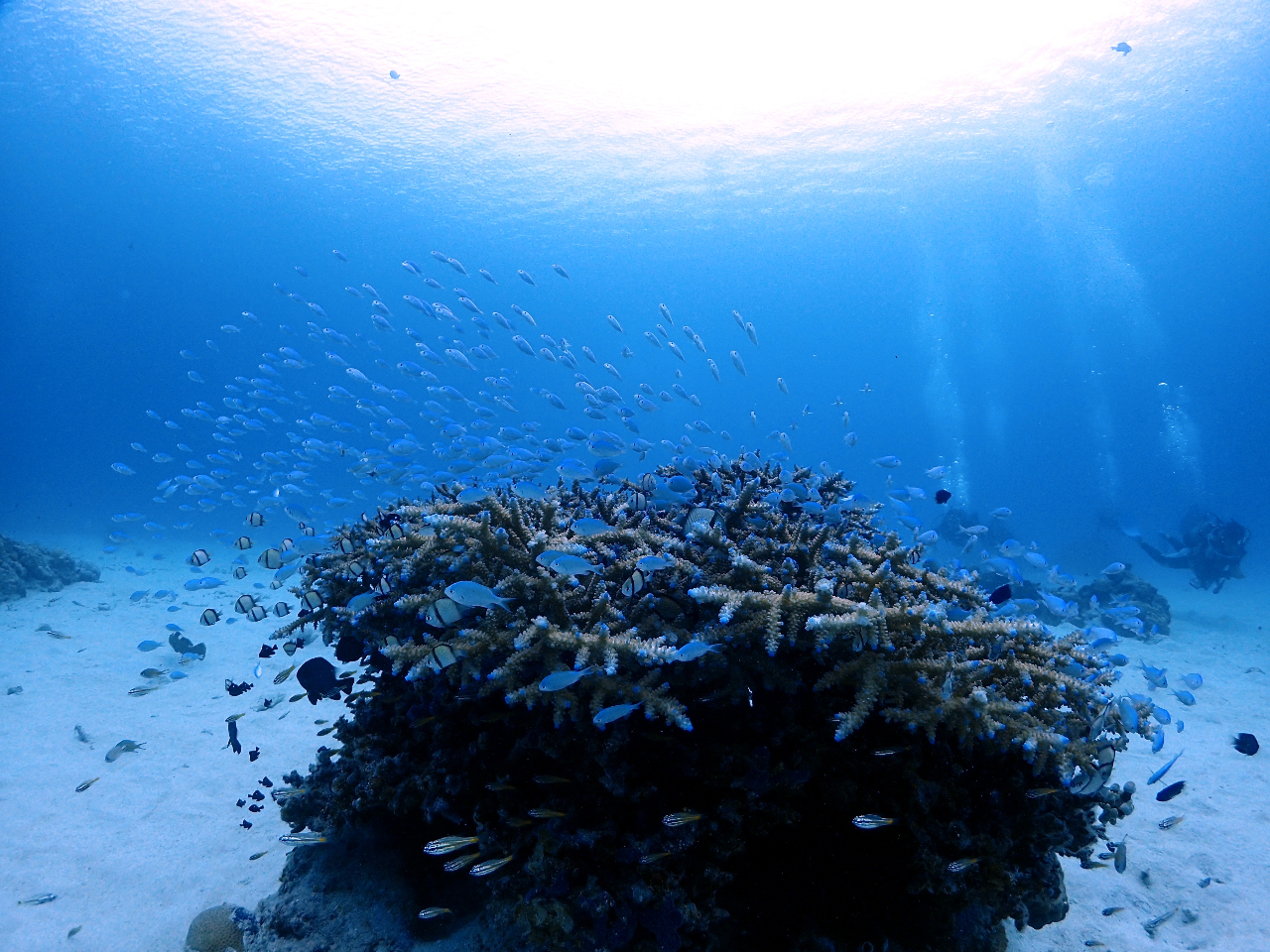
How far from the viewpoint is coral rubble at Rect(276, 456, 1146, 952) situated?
3.01 meters

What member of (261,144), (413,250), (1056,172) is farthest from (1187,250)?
(261,144)

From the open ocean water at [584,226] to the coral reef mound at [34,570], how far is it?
1.81 meters

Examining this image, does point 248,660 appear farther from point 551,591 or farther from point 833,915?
point 833,915

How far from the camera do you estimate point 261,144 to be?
40250mm

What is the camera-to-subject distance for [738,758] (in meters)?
3.17

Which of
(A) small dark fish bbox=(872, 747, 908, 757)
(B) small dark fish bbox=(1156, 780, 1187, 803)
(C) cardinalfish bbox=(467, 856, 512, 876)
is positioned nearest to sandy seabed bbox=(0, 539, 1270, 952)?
(B) small dark fish bbox=(1156, 780, 1187, 803)

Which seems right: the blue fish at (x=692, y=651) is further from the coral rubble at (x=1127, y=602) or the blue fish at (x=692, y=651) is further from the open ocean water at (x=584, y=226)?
the coral rubble at (x=1127, y=602)

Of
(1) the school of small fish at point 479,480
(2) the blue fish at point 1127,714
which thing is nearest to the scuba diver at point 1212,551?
(1) the school of small fish at point 479,480

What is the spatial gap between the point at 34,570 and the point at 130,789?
15.8 metres

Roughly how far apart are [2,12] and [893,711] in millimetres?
48668

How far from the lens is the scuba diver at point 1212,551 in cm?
2069

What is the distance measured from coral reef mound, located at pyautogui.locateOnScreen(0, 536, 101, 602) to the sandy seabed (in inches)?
203

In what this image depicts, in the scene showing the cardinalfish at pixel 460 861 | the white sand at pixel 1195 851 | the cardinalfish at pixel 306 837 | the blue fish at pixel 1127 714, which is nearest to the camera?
the cardinalfish at pixel 460 861

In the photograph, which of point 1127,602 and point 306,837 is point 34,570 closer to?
point 306,837
